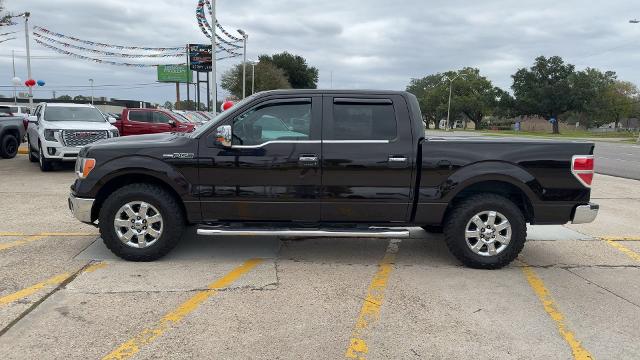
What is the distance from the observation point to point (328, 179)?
16.5ft

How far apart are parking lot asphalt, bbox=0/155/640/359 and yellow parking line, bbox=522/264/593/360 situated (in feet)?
0.05

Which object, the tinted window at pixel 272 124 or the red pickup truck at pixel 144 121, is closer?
the tinted window at pixel 272 124

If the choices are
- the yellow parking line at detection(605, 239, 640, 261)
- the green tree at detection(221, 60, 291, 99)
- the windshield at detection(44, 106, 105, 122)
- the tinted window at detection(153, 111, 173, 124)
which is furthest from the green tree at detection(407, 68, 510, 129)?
the yellow parking line at detection(605, 239, 640, 261)

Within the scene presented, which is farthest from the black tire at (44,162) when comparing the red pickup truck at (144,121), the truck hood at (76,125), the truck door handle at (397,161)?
the truck door handle at (397,161)

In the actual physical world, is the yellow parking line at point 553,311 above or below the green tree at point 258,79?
below

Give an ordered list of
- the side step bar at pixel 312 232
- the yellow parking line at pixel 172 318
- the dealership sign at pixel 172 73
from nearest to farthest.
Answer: the yellow parking line at pixel 172 318 < the side step bar at pixel 312 232 < the dealership sign at pixel 172 73

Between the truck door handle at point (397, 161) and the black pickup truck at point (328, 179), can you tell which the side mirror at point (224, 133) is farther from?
the truck door handle at point (397, 161)

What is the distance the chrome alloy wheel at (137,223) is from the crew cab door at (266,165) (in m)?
0.54

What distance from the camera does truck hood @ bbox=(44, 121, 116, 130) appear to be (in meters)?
11.6

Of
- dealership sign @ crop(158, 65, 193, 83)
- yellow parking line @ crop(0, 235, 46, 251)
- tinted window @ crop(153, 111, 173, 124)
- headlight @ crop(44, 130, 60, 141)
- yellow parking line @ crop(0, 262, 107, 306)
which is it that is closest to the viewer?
yellow parking line @ crop(0, 262, 107, 306)

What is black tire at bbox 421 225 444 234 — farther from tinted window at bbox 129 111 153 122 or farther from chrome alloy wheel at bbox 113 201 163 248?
tinted window at bbox 129 111 153 122

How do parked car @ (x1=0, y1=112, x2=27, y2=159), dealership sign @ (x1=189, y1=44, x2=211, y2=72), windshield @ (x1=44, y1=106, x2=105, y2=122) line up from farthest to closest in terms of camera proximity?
dealership sign @ (x1=189, y1=44, x2=211, y2=72) → parked car @ (x1=0, y1=112, x2=27, y2=159) → windshield @ (x1=44, y1=106, x2=105, y2=122)

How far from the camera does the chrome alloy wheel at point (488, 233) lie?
5078 millimetres

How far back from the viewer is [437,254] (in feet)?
18.9
